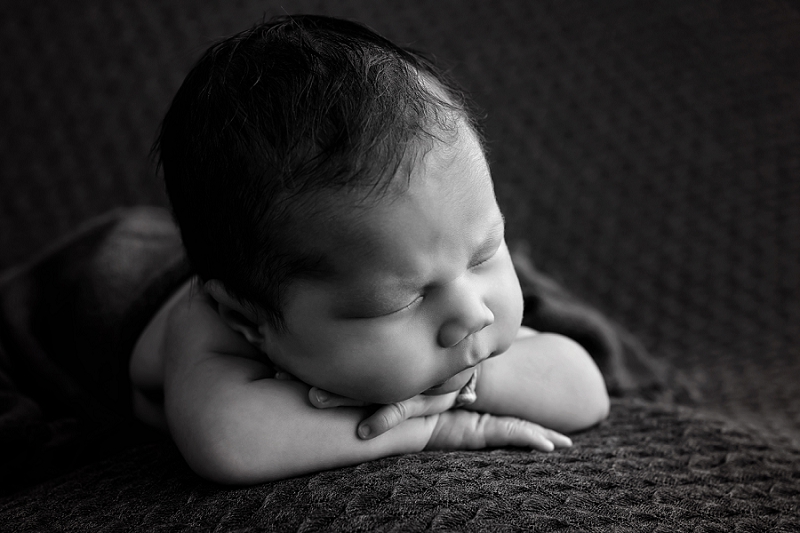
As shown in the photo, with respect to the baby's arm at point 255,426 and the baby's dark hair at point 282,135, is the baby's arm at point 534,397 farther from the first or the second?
the baby's dark hair at point 282,135

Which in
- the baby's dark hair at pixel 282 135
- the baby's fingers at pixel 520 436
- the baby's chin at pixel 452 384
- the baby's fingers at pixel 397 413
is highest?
the baby's dark hair at pixel 282 135

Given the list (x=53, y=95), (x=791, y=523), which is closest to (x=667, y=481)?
(x=791, y=523)

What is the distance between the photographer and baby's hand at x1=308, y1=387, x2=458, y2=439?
607mm

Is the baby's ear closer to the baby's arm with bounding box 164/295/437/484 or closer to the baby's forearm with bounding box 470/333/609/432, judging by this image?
the baby's arm with bounding box 164/295/437/484

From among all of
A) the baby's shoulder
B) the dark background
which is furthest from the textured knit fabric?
the dark background

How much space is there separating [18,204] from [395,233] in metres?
0.95

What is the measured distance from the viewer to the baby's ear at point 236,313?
2.06 ft

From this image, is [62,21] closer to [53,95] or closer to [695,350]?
[53,95]

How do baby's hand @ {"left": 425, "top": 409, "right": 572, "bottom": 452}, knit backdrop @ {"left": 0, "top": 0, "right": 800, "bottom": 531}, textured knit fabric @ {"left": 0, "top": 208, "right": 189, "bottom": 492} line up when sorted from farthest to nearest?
knit backdrop @ {"left": 0, "top": 0, "right": 800, "bottom": 531} → textured knit fabric @ {"left": 0, "top": 208, "right": 189, "bottom": 492} → baby's hand @ {"left": 425, "top": 409, "right": 572, "bottom": 452}

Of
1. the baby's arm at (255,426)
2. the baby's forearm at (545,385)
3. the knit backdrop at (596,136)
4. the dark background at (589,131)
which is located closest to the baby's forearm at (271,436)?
the baby's arm at (255,426)

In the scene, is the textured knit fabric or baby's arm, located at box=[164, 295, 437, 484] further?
the textured knit fabric

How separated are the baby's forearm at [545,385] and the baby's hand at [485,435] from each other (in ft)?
0.11

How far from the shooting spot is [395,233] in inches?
21.0

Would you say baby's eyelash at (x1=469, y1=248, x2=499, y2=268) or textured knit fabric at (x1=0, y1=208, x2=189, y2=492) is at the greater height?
baby's eyelash at (x1=469, y1=248, x2=499, y2=268)
